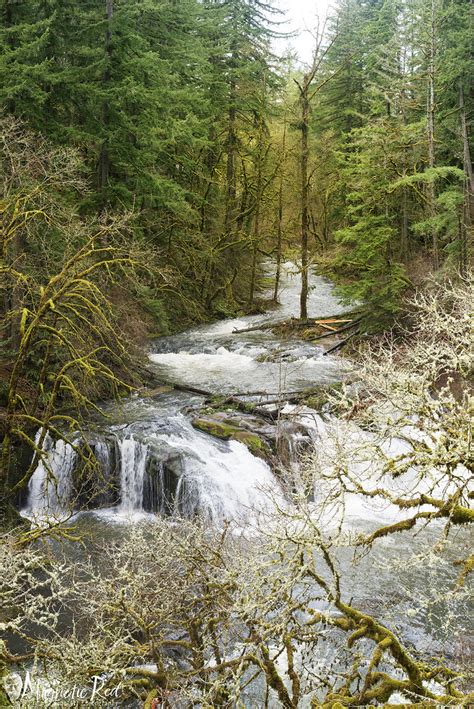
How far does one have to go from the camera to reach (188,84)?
21797 millimetres

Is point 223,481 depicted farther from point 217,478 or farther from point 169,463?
point 169,463

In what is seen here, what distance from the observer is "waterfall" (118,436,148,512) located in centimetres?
1125

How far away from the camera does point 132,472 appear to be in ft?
37.6

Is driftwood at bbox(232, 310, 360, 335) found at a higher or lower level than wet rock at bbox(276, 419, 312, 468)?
higher

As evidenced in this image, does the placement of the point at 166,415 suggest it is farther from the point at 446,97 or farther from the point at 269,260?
the point at 269,260

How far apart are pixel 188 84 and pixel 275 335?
995 centimetres

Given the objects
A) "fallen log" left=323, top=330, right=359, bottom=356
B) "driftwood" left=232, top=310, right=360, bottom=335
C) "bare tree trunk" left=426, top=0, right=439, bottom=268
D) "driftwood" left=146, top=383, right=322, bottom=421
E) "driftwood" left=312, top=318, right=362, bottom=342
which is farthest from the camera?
"driftwood" left=232, top=310, right=360, bottom=335

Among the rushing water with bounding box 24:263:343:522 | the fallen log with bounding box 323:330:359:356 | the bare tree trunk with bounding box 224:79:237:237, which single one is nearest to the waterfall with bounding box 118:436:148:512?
the rushing water with bounding box 24:263:343:522

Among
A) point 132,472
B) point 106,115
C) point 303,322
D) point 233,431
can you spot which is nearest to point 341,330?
point 303,322

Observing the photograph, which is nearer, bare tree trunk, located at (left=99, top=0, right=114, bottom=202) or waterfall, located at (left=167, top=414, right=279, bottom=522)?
waterfall, located at (left=167, top=414, right=279, bottom=522)

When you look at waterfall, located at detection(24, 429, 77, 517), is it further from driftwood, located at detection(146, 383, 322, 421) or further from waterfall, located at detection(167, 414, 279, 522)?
driftwood, located at detection(146, 383, 322, 421)

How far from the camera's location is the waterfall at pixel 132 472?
11250 millimetres

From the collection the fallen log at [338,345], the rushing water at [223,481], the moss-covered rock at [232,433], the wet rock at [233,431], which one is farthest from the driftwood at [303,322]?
the moss-covered rock at [232,433]

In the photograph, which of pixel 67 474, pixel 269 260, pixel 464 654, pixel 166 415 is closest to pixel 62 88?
pixel 166 415
